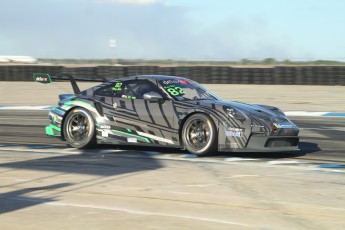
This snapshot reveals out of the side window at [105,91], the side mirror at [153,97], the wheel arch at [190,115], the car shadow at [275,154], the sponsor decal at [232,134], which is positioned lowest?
the car shadow at [275,154]

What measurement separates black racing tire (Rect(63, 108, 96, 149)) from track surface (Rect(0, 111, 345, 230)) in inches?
8.5

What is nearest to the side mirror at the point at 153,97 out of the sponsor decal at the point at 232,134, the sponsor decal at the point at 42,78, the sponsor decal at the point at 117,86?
the sponsor decal at the point at 117,86

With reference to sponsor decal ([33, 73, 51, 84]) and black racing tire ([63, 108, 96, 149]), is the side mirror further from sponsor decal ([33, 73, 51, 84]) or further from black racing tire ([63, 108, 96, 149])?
sponsor decal ([33, 73, 51, 84])

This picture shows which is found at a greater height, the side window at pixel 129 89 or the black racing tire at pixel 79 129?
the side window at pixel 129 89

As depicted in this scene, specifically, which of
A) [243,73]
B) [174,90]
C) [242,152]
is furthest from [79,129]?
[243,73]

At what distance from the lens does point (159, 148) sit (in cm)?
905

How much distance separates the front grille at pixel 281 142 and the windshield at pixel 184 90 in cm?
132

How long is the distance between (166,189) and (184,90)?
307 cm

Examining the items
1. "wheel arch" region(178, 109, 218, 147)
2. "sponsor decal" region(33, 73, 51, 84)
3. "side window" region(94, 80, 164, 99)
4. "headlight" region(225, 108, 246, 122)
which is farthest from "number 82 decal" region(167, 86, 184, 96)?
"sponsor decal" region(33, 73, 51, 84)

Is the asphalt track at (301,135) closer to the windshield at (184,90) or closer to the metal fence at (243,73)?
the windshield at (184,90)

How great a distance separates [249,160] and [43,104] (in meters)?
13.0

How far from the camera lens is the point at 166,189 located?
228 inches

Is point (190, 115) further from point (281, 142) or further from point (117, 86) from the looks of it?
point (117, 86)

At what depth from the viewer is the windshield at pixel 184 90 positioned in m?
8.48
